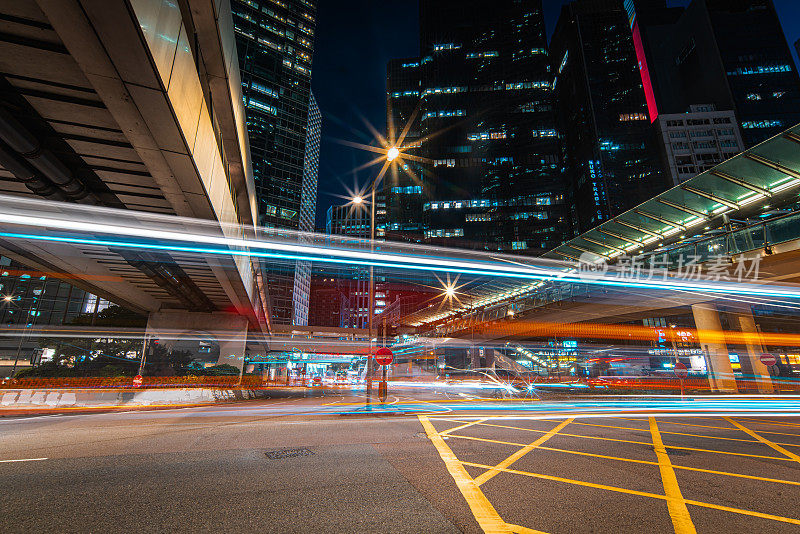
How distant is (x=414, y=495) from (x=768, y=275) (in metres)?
20.2

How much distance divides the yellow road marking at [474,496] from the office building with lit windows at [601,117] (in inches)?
4446

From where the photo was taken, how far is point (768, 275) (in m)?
15.8

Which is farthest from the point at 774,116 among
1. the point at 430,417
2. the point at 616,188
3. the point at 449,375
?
the point at 430,417

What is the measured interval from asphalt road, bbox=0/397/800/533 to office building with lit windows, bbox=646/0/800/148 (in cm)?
12799

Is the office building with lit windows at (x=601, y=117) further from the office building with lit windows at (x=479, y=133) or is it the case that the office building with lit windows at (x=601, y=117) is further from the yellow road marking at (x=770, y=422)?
the yellow road marking at (x=770, y=422)

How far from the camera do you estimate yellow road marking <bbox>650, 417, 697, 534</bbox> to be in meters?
3.52

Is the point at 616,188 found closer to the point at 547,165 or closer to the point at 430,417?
the point at 547,165

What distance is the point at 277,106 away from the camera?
11400 cm

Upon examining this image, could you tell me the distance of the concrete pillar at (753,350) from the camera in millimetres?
19844

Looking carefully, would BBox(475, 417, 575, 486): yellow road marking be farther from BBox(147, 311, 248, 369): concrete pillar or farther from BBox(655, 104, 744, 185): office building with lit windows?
BBox(655, 104, 744, 185): office building with lit windows

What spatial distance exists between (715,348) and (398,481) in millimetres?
22461

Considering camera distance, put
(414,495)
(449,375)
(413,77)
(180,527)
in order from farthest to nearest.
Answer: (413,77)
(449,375)
(414,495)
(180,527)

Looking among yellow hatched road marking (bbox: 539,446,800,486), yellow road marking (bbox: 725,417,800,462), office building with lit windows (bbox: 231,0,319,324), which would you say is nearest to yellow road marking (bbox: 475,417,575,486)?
yellow hatched road marking (bbox: 539,446,800,486)

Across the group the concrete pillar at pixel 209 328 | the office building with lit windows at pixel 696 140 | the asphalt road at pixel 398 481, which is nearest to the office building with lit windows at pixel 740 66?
the office building with lit windows at pixel 696 140
